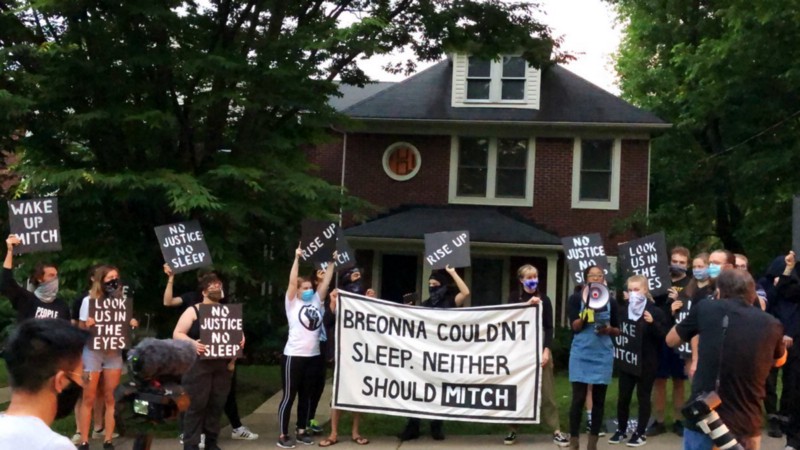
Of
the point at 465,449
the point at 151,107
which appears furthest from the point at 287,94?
the point at 465,449

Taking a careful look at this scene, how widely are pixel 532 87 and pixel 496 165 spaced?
200cm

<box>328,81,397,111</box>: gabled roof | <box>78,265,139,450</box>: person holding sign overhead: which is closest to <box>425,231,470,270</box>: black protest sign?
<box>78,265,139,450</box>: person holding sign overhead

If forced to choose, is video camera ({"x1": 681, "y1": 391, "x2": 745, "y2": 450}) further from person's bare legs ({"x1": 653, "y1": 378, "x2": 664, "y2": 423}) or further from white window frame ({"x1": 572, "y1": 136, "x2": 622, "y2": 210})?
white window frame ({"x1": 572, "y1": 136, "x2": 622, "y2": 210})

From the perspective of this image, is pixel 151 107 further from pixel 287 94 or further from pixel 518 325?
pixel 518 325

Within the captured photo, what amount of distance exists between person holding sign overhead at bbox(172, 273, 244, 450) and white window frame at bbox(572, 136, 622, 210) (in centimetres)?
1430

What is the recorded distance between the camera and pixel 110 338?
9.28 metres

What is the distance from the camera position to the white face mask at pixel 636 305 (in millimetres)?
9688

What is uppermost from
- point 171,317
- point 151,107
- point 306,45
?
point 306,45

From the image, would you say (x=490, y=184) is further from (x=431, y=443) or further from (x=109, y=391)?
(x=109, y=391)

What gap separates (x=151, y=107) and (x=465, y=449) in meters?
5.34

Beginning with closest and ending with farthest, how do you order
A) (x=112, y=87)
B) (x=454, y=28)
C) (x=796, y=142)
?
1. (x=112, y=87)
2. (x=454, y=28)
3. (x=796, y=142)

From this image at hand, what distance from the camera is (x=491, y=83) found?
22.5m

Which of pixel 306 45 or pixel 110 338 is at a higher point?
pixel 306 45

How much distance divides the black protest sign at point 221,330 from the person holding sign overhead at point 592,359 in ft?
10.6
